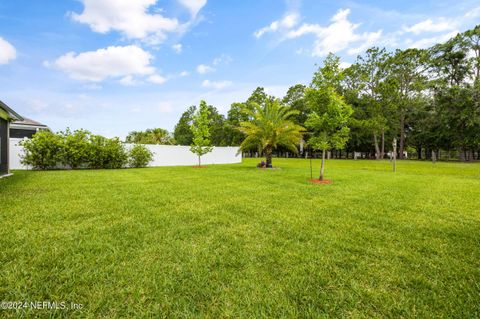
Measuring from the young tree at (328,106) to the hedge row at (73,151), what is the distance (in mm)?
12364

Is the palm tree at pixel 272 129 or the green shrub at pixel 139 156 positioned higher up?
the palm tree at pixel 272 129

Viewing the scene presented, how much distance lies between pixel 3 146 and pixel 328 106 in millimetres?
13720

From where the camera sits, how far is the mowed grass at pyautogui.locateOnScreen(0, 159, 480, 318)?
1.80m

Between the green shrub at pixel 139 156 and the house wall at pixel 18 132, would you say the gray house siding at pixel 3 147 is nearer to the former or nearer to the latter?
the green shrub at pixel 139 156

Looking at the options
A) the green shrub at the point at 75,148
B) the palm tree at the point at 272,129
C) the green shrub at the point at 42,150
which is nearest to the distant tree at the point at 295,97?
the palm tree at the point at 272,129

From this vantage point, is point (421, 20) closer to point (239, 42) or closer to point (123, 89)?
point (239, 42)

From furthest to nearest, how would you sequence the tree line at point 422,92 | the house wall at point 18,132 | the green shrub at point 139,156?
the tree line at point 422,92 → the house wall at point 18,132 → the green shrub at point 139,156

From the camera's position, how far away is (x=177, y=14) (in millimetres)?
11289

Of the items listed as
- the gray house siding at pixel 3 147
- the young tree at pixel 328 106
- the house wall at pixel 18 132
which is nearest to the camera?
the young tree at pixel 328 106

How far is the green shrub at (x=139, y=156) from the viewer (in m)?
15.6

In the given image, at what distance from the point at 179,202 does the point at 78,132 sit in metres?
11.6

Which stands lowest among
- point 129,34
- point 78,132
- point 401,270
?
point 401,270

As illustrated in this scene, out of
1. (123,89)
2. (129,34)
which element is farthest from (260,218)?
(123,89)

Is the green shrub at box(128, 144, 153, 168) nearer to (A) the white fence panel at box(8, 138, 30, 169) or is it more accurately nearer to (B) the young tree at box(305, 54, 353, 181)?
(A) the white fence panel at box(8, 138, 30, 169)
